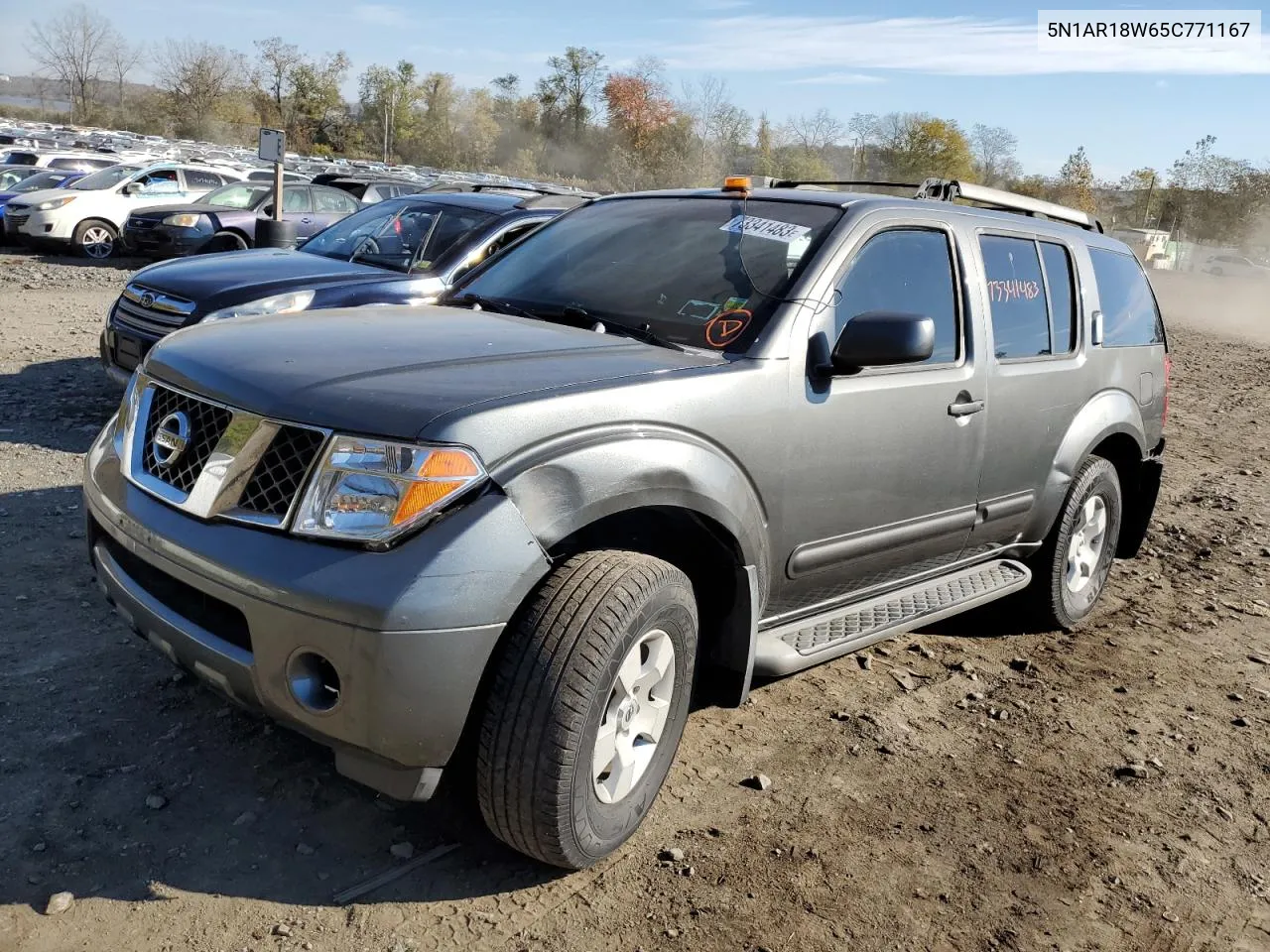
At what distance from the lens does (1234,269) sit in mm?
52375

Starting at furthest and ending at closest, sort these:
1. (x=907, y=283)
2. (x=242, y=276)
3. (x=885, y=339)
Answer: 1. (x=242, y=276)
2. (x=907, y=283)
3. (x=885, y=339)

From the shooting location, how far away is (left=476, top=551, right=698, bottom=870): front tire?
99.6 inches

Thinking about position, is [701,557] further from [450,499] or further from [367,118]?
[367,118]

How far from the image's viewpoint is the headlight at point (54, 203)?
17.7 meters

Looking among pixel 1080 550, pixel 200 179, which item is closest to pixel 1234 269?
pixel 200 179

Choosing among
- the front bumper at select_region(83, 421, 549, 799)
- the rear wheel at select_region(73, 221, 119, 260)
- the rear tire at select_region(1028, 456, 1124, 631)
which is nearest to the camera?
the front bumper at select_region(83, 421, 549, 799)

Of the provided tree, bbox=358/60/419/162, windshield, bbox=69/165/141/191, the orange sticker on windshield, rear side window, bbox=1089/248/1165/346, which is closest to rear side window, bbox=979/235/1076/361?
rear side window, bbox=1089/248/1165/346

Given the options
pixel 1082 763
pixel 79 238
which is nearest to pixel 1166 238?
pixel 79 238

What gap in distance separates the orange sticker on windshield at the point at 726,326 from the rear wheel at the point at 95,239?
57.6ft

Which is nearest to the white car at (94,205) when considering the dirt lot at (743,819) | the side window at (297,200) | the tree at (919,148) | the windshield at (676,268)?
the side window at (297,200)

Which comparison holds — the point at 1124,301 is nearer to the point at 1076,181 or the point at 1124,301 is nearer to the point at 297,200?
the point at 297,200

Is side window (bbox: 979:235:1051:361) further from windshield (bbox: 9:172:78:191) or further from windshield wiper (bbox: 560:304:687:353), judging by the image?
windshield (bbox: 9:172:78:191)

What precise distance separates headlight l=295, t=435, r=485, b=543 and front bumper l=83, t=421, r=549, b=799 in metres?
0.05

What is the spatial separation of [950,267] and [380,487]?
96.3 inches
